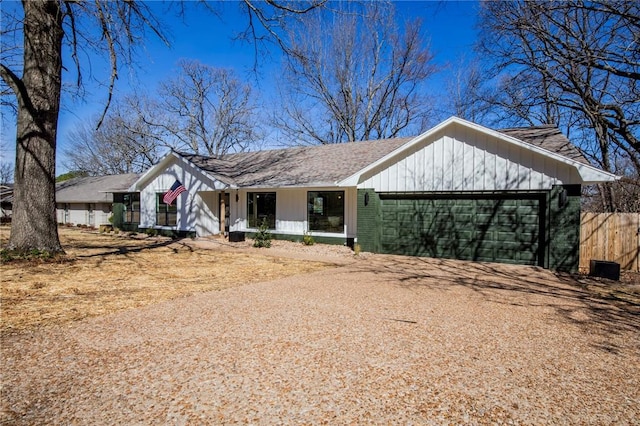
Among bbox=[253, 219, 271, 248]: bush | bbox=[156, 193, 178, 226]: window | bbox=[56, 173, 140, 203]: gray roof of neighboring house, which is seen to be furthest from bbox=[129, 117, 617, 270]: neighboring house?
bbox=[56, 173, 140, 203]: gray roof of neighboring house

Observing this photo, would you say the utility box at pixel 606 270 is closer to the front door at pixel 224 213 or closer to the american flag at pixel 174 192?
the front door at pixel 224 213

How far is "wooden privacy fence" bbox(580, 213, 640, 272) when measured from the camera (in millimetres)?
9898

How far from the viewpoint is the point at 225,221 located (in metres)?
18.3

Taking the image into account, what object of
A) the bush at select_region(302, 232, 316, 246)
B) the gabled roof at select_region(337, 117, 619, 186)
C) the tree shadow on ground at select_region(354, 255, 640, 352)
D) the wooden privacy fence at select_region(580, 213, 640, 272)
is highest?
the gabled roof at select_region(337, 117, 619, 186)

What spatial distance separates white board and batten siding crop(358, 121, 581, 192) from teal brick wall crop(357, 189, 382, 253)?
36 cm

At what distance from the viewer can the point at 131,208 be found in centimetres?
2148

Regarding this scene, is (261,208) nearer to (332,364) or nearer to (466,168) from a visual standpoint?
(466,168)

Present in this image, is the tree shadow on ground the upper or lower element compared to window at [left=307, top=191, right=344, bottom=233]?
lower

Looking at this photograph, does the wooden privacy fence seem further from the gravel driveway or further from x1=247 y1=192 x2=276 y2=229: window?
x1=247 y1=192 x2=276 y2=229: window

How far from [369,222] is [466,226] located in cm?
319

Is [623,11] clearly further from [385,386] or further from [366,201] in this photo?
[385,386]

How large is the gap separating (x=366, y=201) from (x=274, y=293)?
6667 millimetres

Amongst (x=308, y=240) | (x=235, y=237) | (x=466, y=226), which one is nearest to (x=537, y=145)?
(x=466, y=226)

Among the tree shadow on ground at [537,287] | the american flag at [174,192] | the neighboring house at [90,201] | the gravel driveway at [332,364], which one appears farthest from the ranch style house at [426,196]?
the neighboring house at [90,201]
